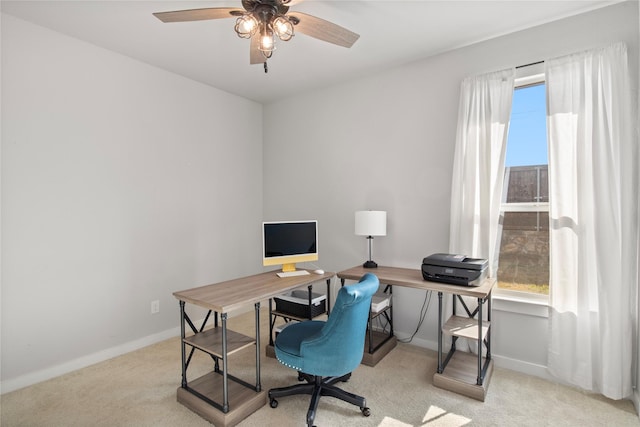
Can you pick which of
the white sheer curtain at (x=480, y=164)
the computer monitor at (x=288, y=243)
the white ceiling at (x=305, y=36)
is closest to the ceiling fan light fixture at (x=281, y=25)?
the white ceiling at (x=305, y=36)

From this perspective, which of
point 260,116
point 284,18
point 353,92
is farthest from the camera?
point 260,116

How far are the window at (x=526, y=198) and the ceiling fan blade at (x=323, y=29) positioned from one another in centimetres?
153

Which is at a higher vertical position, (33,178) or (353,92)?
(353,92)

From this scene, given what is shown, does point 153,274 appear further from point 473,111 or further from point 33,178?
point 473,111

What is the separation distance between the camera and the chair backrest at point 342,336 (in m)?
1.77

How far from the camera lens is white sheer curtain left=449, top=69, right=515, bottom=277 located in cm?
257

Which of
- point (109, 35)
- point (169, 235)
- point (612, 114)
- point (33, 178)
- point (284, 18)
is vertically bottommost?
point (169, 235)

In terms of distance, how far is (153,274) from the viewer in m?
3.15

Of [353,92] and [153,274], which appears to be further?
[353,92]

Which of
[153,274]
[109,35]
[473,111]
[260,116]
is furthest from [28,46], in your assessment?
[473,111]

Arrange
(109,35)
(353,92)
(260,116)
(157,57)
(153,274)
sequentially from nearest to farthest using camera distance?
(109,35)
(157,57)
(153,274)
(353,92)
(260,116)

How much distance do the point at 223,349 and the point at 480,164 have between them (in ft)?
7.65

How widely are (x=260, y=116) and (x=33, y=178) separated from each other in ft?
8.21

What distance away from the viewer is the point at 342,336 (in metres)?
1.81
